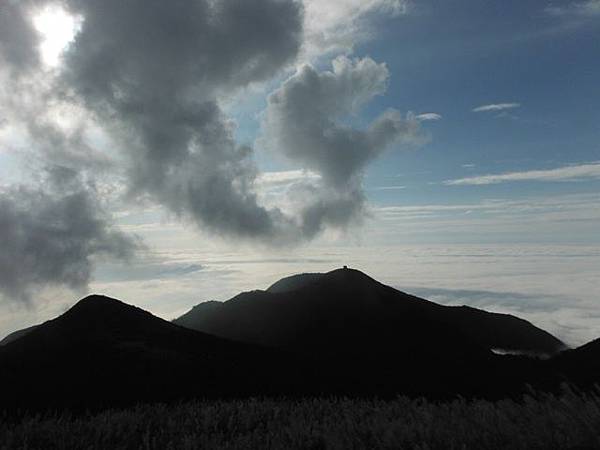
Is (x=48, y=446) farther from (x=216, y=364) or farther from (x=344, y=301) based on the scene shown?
(x=344, y=301)

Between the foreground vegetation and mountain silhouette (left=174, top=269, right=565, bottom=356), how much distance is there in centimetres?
7206

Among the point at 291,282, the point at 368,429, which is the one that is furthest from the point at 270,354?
the point at 291,282

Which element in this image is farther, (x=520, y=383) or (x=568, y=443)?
(x=520, y=383)

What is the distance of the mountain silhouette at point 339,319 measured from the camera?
8694 cm

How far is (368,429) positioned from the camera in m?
8.34

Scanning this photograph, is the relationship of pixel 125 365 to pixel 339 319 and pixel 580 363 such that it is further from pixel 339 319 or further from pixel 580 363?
pixel 580 363

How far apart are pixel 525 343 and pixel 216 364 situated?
9946cm

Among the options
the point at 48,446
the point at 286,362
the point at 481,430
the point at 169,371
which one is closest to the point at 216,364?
the point at 169,371

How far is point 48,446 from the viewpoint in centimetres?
974

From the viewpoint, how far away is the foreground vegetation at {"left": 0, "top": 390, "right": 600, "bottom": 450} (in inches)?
241

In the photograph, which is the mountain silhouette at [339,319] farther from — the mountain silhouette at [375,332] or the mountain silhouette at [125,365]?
the mountain silhouette at [125,365]

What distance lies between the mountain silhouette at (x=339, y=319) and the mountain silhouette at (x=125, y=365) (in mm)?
Answer: 33845

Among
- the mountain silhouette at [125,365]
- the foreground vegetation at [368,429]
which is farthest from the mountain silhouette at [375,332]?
the foreground vegetation at [368,429]

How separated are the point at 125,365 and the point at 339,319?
5613 cm
